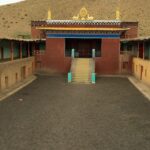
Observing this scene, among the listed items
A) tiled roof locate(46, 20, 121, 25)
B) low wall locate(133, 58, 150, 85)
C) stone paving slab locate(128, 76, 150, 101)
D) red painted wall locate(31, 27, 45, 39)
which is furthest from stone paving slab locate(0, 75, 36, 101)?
red painted wall locate(31, 27, 45, 39)

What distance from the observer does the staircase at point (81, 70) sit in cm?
3622

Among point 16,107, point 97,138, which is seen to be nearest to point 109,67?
point 16,107

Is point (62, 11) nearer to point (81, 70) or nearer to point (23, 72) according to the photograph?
point (81, 70)

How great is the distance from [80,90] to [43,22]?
20058 millimetres

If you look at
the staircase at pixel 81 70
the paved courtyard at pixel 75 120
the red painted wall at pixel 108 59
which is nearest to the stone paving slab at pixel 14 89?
the paved courtyard at pixel 75 120

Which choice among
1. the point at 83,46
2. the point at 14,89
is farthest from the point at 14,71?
the point at 83,46

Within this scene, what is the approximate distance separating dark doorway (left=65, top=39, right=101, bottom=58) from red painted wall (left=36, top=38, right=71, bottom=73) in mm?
3809

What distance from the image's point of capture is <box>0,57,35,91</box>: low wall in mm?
29419

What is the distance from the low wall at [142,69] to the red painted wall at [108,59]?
220 cm

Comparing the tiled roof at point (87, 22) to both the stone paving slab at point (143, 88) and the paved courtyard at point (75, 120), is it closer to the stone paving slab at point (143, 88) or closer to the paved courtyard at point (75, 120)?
the stone paving slab at point (143, 88)

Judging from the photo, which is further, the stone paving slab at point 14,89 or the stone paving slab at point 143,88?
the stone paving slab at point 143,88

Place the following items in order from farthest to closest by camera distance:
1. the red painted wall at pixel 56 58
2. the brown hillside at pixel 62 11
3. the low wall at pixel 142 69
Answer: the brown hillside at pixel 62 11, the red painted wall at pixel 56 58, the low wall at pixel 142 69

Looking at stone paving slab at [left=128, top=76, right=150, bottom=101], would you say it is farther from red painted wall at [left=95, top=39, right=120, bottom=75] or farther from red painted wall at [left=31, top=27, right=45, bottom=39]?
red painted wall at [left=31, top=27, right=45, bottom=39]

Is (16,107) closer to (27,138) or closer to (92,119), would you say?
(92,119)
